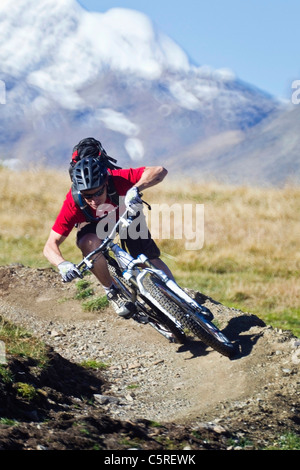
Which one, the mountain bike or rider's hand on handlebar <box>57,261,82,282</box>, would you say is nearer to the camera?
rider's hand on handlebar <box>57,261,82,282</box>

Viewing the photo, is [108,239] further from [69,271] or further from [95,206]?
[69,271]

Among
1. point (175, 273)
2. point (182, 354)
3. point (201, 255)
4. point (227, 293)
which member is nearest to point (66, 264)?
point (182, 354)

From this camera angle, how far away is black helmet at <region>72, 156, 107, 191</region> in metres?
7.30

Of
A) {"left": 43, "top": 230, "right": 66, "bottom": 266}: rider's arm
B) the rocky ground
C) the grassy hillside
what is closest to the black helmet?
{"left": 43, "top": 230, "right": 66, "bottom": 266}: rider's arm

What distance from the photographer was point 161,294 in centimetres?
738

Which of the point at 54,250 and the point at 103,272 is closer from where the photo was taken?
the point at 54,250

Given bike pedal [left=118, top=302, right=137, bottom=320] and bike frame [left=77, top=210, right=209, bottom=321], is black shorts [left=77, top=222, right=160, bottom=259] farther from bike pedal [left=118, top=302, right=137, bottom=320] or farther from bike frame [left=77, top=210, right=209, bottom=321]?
bike pedal [left=118, top=302, right=137, bottom=320]

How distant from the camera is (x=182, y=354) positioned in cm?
835

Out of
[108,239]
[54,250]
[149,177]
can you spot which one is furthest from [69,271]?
[149,177]

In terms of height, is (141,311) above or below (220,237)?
below

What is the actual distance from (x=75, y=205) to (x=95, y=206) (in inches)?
7.9

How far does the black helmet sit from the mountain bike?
431 mm

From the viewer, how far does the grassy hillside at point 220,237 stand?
14969 millimetres
